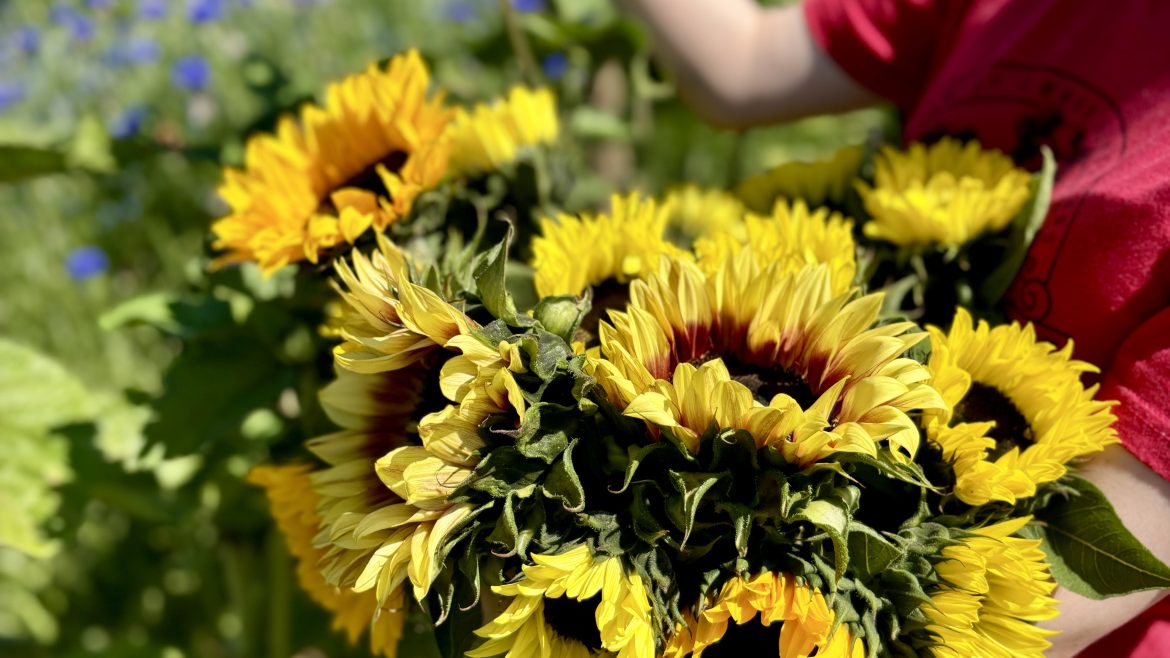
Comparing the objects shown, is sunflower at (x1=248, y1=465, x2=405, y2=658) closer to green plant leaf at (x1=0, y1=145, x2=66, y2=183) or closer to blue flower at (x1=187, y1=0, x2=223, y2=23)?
green plant leaf at (x1=0, y1=145, x2=66, y2=183)

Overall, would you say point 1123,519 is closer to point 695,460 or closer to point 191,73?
point 695,460

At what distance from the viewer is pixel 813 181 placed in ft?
2.30

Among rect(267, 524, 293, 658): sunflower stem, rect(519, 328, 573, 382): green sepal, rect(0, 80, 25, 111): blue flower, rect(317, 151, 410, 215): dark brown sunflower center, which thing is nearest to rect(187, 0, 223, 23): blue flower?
rect(0, 80, 25, 111): blue flower

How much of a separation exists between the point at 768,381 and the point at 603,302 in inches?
5.0

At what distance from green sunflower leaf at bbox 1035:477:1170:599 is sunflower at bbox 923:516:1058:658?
1.5 inches

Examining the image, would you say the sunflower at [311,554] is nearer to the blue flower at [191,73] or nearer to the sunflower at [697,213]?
the sunflower at [697,213]

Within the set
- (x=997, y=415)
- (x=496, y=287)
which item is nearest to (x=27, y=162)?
(x=496, y=287)

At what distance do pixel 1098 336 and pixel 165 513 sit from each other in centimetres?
86

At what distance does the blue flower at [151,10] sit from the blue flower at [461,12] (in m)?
0.51

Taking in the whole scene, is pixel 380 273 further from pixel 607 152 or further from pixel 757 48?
pixel 607 152

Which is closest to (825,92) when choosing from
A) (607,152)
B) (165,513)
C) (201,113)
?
(607,152)

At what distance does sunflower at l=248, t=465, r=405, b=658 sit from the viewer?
53 centimetres

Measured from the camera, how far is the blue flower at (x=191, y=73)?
56.4 inches

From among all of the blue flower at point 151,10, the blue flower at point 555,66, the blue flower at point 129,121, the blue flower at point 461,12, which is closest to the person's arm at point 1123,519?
the blue flower at point 555,66
